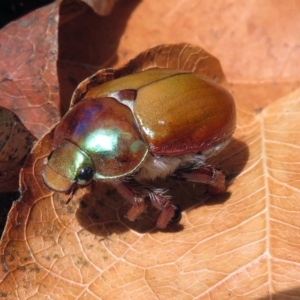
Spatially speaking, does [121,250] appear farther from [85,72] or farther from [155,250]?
[85,72]

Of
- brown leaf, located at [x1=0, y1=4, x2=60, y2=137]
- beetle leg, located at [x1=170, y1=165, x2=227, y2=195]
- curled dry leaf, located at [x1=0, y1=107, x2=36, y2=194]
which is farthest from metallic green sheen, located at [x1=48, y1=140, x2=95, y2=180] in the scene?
beetle leg, located at [x1=170, y1=165, x2=227, y2=195]

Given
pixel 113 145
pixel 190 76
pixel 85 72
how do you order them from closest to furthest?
pixel 113 145
pixel 190 76
pixel 85 72

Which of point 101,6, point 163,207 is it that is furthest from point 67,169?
point 101,6

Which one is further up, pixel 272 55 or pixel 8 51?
pixel 8 51

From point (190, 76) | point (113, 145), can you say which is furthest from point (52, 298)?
point (190, 76)

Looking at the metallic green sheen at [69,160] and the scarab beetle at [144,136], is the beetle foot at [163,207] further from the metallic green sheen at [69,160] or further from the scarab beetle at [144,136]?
the metallic green sheen at [69,160]

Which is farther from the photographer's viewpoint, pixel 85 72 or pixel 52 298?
pixel 85 72

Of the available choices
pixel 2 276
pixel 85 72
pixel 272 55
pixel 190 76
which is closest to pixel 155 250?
pixel 2 276

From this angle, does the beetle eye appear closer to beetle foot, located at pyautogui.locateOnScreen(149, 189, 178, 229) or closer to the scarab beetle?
the scarab beetle


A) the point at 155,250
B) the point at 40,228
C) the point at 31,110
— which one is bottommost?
the point at 155,250

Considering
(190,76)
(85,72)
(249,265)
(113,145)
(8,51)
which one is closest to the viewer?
(249,265)
